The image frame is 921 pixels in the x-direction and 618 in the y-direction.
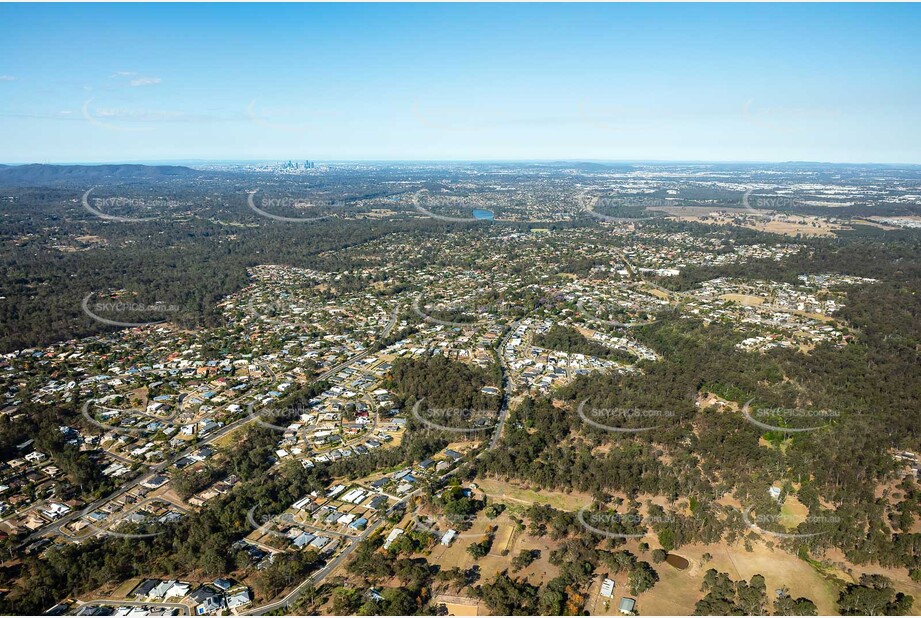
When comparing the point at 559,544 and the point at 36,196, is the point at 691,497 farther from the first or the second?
the point at 36,196

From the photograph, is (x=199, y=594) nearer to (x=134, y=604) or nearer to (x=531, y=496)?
(x=134, y=604)

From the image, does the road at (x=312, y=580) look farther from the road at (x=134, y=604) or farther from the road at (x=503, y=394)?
the road at (x=503, y=394)

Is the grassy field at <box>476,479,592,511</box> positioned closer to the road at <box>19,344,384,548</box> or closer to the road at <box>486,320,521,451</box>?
the road at <box>486,320,521,451</box>

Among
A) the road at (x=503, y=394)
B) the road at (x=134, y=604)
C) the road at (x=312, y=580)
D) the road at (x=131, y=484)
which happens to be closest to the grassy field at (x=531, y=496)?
the road at (x=503, y=394)

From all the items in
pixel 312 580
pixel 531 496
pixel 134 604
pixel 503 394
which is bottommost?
pixel 134 604

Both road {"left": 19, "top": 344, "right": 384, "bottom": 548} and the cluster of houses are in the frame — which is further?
road {"left": 19, "top": 344, "right": 384, "bottom": 548}

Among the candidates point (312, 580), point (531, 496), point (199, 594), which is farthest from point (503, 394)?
point (199, 594)

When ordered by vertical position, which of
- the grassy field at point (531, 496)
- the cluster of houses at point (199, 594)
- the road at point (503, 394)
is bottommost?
the cluster of houses at point (199, 594)

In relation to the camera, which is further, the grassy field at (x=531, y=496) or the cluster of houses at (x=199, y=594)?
the grassy field at (x=531, y=496)

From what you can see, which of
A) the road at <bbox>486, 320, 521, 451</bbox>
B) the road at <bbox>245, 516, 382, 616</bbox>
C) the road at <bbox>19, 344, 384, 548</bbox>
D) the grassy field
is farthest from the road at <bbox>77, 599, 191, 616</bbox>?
the road at <bbox>486, 320, 521, 451</bbox>

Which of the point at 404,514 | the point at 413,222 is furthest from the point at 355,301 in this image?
the point at 413,222

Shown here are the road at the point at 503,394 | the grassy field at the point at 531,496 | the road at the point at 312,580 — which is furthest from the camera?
the road at the point at 503,394
